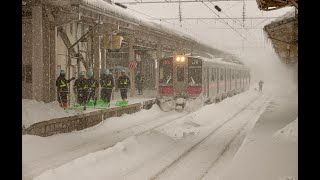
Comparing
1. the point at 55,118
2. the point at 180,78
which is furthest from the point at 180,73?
the point at 55,118

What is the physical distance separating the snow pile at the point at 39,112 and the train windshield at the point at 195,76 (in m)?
7.72

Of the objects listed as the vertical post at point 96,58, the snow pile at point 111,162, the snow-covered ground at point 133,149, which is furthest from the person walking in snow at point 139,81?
the snow pile at point 111,162

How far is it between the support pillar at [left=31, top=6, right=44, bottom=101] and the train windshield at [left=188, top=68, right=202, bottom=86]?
26.8 ft

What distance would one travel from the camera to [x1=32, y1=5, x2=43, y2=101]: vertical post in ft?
42.7

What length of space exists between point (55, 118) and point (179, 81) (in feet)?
29.6

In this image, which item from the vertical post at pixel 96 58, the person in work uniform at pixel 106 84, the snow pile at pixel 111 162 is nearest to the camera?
the snow pile at pixel 111 162

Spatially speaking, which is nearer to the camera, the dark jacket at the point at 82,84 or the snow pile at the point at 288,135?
the snow pile at the point at 288,135

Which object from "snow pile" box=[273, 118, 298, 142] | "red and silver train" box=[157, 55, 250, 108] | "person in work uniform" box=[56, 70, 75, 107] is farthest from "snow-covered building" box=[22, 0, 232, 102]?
"snow pile" box=[273, 118, 298, 142]

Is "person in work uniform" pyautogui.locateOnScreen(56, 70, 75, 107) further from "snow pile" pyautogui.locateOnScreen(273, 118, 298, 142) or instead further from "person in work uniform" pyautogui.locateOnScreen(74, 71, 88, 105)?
"snow pile" pyautogui.locateOnScreen(273, 118, 298, 142)

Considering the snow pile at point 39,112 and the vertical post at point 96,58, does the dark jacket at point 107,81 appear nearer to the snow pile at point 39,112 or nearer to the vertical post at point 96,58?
the vertical post at point 96,58

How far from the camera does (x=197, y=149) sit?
10953mm

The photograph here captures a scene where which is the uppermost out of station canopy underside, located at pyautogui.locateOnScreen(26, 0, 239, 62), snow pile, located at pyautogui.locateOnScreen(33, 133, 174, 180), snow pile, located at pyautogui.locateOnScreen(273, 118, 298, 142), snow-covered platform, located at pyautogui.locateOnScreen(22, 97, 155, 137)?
station canopy underside, located at pyautogui.locateOnScreen(26, 0, 239, 62)

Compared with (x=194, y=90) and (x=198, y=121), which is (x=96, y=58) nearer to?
(x=194, y=90)

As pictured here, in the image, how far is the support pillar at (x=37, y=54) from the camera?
13000 mm
